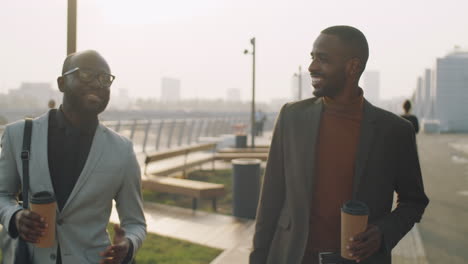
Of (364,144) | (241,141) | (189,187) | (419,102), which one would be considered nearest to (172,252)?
Result: (189,187)

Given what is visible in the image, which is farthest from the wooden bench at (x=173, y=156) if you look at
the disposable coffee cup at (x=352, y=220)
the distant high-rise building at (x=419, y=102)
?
the distant high-rise building at (x=419, y=102)

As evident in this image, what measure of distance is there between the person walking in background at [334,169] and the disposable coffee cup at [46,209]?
92 cm

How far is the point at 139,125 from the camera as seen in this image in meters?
17.3

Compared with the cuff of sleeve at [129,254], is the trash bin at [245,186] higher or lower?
lower

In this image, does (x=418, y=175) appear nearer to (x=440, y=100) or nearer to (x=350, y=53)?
(x=350, y=53)

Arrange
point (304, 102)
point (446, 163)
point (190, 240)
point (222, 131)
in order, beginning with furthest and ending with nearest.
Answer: point (222, 131) < point (446, 163) < point (190, 240) < point (304, 102)

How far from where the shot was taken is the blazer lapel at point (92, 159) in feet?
6.77

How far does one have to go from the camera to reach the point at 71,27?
13.7 ft

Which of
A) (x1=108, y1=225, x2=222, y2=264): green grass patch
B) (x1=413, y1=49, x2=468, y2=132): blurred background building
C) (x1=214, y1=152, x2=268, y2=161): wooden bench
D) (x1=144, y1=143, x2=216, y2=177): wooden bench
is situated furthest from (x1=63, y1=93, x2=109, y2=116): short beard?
(x1=413, y1=49, x2=468, y2=132): blurred background building

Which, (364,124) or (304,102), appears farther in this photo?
(304,102)

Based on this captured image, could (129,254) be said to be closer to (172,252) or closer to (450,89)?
(172,252)

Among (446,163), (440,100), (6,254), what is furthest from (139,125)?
(440,100)

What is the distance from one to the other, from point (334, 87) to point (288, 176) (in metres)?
0.47

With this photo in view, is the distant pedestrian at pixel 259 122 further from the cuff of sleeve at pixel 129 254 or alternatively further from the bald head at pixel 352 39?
the cuff of sleeve at pixel 129 254
